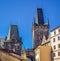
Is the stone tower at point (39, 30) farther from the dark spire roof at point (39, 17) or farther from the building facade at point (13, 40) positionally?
the building facade at point (13, 40)

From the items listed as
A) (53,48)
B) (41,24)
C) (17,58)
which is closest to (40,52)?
(53,48)

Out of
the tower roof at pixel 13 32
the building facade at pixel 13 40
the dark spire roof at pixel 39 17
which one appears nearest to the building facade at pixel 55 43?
the building facade at pixel 13 40

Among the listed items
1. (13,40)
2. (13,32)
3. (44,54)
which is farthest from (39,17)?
(44,54)

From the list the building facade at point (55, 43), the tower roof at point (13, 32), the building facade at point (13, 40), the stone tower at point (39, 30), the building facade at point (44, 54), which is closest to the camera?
the building facade at point (55, 43)

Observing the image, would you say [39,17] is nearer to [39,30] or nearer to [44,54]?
[39,30]

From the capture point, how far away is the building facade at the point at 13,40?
13288 cm

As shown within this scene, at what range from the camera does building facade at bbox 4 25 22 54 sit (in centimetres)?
13288

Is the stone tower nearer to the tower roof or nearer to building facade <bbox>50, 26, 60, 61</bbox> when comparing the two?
the tower roof

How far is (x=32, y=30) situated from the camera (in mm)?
156750

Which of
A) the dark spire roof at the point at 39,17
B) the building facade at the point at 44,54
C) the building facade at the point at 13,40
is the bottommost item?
the building facade at the point at 44,54

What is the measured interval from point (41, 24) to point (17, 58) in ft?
326

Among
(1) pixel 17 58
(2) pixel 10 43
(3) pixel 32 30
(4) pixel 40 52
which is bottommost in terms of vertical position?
(1) pixel 17 58

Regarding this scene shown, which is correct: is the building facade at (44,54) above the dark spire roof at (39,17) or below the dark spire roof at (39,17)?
below

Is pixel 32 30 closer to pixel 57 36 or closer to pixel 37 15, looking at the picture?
pixel 37 15
